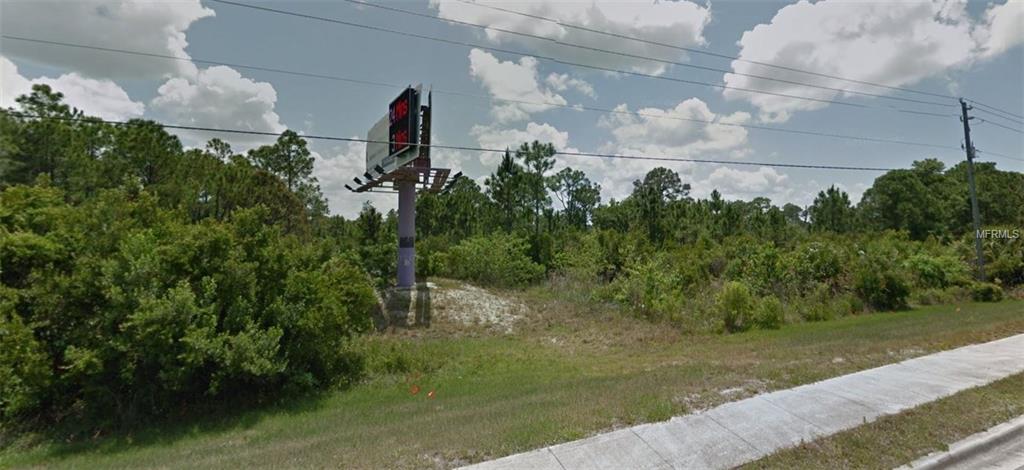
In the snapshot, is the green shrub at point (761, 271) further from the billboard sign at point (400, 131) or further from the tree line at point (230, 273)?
the billboard sign at point (400, 131)

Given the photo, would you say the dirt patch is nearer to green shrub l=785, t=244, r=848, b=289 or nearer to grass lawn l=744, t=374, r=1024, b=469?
grass lawn l=744, t=374, r=1024, b=469

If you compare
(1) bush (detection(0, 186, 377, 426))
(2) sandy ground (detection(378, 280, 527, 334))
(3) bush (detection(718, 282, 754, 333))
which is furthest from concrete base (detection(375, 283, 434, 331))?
(3) bush (detection(718, 282, 754, 333))

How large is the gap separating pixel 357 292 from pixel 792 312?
14166mm

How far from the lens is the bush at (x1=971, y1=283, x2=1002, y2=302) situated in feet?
59.6

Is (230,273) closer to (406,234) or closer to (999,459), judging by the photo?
(406,234)

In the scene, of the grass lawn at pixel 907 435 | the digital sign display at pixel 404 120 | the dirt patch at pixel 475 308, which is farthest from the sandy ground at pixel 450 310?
the grass lawn at pixel 907 435

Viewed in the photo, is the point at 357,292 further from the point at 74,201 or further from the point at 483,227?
the point at 483,227

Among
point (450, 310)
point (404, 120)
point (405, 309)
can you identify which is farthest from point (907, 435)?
point (404, 120)

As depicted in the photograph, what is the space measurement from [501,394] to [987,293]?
74.7ft

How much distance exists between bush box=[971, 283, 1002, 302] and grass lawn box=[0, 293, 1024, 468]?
7491mm

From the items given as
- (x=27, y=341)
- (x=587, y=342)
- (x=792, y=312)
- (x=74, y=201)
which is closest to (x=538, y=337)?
(x=587, y=342)

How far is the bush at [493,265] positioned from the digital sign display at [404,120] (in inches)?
277

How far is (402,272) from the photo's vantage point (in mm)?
16312

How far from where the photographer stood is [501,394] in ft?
24.0
